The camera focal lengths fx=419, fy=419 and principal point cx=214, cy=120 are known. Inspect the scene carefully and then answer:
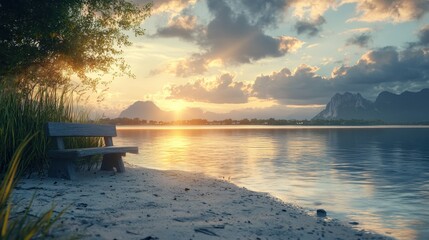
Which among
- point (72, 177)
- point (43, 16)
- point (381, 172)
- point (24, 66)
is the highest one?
point (43, 16)

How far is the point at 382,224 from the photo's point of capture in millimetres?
9789

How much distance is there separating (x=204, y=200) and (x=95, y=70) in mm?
17270

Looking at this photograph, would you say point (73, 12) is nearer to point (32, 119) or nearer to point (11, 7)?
point (11, 7)

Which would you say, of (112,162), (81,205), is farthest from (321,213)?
(112,162)

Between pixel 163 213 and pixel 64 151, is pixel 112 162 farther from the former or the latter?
pixel 163 213

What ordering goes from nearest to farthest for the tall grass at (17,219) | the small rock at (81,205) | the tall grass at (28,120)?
the tall grass at (17,219), the small rock at (81,205), the tall grass at (28,120)

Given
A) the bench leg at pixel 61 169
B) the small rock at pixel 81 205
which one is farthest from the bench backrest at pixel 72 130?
the small rock at pixel 81 205

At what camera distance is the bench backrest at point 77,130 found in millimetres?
10094

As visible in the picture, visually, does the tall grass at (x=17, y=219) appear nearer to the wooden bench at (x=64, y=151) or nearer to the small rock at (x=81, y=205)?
the small rock at (x=81, y=205)

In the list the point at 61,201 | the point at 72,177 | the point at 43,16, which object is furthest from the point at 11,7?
the point at 61,201

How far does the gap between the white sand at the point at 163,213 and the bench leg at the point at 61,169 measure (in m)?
0.30

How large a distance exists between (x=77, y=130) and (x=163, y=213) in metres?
4.81

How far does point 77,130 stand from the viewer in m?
11.1

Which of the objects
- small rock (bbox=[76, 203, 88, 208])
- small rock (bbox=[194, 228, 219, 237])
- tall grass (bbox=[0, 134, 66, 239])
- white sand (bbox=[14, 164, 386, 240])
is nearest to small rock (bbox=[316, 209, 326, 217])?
white sand (bbox=[14, 164, 386, 240])
